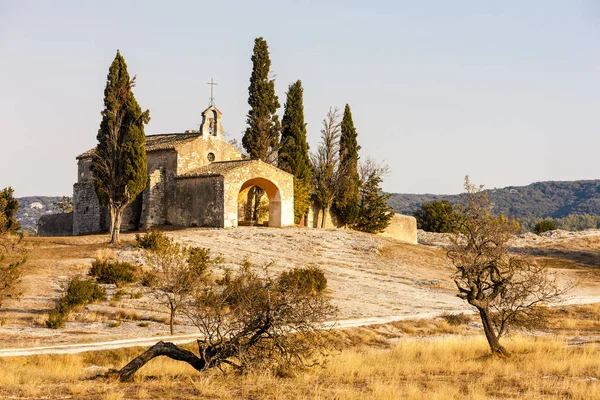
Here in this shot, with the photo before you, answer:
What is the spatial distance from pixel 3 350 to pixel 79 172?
1357 inches

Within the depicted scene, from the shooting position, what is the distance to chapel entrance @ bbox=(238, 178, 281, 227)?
4647 centimetres

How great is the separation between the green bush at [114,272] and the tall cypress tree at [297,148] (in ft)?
66.3

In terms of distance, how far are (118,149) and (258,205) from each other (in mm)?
13626

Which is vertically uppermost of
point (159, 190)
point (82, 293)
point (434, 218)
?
point (159, 190)

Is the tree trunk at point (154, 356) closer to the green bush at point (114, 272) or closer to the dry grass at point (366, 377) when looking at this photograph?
the dry grass at point (366, 377)

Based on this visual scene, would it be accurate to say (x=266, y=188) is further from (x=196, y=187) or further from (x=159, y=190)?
(x=159, y=190)

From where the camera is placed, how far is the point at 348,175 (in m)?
54.0

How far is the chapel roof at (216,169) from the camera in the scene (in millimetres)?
43856

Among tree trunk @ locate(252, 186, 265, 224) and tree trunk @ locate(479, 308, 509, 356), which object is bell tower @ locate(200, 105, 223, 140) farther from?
tree trunk @ locate(479, 308, 509, 356)

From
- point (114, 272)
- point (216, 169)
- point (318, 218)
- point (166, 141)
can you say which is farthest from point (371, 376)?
point (318, 218)

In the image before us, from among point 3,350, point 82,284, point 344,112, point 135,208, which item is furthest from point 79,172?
point 3,350

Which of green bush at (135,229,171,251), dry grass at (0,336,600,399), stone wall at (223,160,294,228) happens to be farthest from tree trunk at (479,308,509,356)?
stone wall at (223,160,294,228)

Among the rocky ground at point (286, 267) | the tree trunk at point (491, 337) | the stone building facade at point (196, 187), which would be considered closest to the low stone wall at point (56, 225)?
the stone building facade at point (196, 187)

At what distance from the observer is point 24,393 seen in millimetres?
13008
